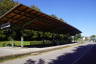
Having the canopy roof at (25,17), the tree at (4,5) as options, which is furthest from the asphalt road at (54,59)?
the tree at (4,5)

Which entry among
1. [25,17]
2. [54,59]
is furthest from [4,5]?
[54,59]

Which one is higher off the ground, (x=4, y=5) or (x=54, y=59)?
(x=4, y=5)

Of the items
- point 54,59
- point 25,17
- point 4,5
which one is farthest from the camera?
point 4,5

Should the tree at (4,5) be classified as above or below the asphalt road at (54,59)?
above

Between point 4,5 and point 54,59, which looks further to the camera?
point 4,5

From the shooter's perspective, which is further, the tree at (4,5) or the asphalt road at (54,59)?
the tree at (4,5)

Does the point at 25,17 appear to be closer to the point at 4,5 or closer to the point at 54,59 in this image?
the point at 54,59

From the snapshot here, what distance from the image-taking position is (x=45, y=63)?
1070 centimetres

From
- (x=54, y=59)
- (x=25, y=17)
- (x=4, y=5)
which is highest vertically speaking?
(x=4, y=5)

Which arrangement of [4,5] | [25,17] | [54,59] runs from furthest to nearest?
[4,5]
[25,17]
[54,59]

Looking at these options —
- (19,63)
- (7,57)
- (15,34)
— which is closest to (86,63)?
(19,63)

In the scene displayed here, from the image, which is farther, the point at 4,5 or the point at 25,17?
the point at 4,5

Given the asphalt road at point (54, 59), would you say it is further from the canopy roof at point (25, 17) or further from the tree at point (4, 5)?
the tree at point (4, 5)


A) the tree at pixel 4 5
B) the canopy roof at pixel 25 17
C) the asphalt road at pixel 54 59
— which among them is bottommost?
the asphalt road at pixel 54 59
